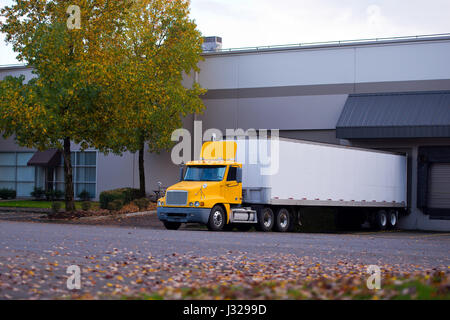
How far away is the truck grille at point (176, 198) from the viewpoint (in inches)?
1043

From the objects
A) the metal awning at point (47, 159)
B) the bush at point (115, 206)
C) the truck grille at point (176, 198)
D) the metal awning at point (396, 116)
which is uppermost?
→ the metal awning at point (396, 116)

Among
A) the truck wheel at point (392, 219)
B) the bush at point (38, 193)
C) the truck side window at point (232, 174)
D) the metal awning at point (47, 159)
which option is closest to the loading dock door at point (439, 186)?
the truck wheel at point (392, 219)

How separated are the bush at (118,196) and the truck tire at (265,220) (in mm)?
12400

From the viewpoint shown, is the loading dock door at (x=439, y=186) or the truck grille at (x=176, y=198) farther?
the loading dock door at (x=439, y=186)

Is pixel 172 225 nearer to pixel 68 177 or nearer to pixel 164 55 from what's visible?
pixel 68 177

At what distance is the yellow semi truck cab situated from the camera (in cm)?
2633

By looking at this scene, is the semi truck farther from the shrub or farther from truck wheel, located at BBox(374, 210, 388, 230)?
the shrub

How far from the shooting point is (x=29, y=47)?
1229 inches

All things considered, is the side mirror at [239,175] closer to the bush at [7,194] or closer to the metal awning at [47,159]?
the metal awning at [47,159]

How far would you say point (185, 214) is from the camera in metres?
26.4

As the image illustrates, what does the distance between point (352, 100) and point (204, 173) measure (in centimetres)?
1479

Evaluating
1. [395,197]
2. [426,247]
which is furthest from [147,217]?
[426,247]

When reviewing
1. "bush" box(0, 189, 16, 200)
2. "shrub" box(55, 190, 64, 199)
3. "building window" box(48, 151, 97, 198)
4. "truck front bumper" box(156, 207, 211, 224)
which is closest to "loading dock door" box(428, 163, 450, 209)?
"truck front bumper" box(156, 207, 211, 224)
